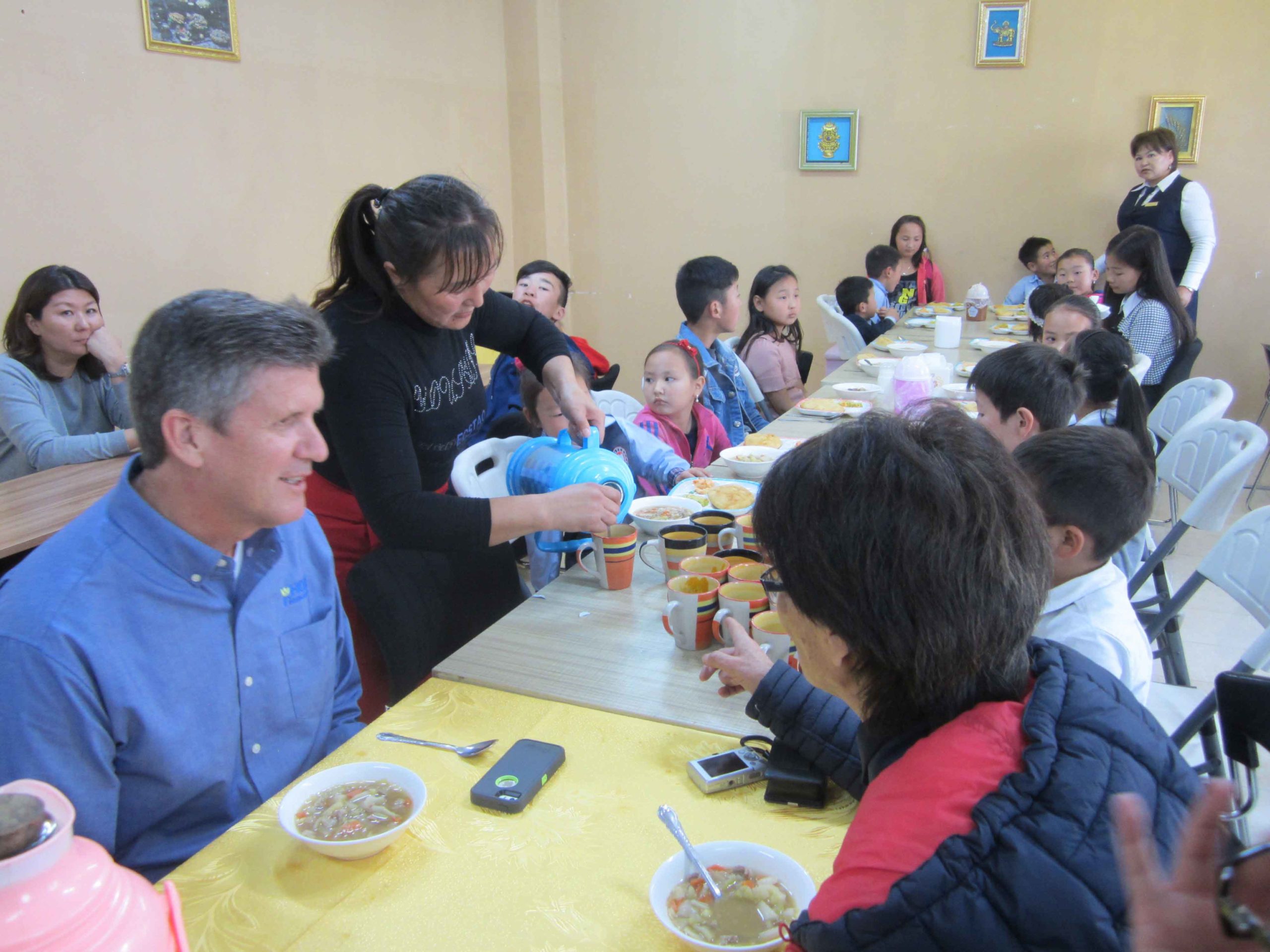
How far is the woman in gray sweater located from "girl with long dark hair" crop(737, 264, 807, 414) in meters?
2.64

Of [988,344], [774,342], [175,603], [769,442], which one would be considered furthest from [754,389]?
[175,603]

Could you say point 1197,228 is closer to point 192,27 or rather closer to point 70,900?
point 192,27

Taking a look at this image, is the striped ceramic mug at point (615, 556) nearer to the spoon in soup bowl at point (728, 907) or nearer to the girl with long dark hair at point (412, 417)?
the girl with long dark hair at point (412, 417)

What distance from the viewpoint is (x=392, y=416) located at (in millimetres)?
1656

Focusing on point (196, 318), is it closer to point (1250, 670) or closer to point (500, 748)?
point (500, 748)

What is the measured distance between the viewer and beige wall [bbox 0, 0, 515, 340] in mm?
3512

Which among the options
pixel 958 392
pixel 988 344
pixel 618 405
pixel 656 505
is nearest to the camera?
pixel 656 505

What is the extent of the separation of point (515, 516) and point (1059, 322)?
2539mm

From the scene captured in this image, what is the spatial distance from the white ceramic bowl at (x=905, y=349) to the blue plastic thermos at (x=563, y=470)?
3.08m

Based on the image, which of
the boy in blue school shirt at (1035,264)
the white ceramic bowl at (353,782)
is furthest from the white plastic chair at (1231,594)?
the boy in blue school shirt at (1035,264)

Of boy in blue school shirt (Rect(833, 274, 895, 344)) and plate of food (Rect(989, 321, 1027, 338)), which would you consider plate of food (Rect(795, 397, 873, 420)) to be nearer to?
plate of food (Rect(989, 321, 1027, 338))

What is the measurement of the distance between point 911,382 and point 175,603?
2642 millimetres

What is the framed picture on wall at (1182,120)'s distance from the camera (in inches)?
226

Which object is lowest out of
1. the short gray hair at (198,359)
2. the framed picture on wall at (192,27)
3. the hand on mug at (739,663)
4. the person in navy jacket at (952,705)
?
the hand on mug at (739,663)
